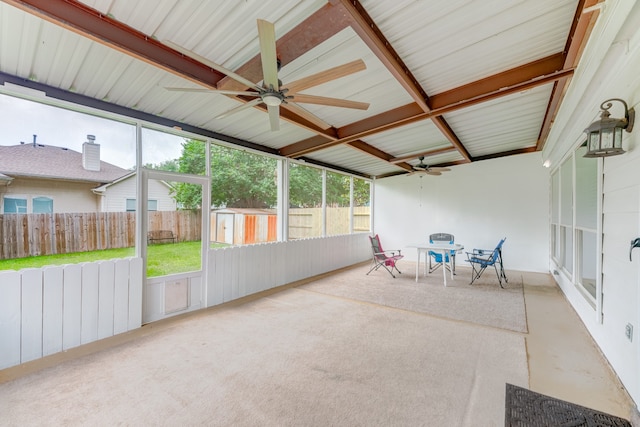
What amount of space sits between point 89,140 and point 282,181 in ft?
10.0

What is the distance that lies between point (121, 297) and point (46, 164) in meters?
1.56

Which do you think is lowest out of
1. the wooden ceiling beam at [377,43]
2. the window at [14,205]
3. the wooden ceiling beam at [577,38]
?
the window at [14,205]

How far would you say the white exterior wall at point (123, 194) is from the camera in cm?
316

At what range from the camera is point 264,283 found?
495cm

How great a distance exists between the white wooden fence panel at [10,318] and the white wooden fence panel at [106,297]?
0.60 meters

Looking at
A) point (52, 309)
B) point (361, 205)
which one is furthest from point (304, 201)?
point (52, 309)

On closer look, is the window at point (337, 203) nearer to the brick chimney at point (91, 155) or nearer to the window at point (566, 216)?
the window at point (566, 216)

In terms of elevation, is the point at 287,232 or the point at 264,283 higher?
the point at 287,232

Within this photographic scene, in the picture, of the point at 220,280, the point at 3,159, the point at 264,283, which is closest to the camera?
the point at 3,159

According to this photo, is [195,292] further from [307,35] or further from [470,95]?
[470,95]

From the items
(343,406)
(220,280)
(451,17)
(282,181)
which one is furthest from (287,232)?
(451,17)

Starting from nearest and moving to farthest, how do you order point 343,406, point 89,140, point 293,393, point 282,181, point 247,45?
1. point 343,406
2. point 293,393
3. point 247,45
4. point 89,140
5. point 282,181

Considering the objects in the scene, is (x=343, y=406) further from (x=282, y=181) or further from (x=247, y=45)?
(x=282, y=181)

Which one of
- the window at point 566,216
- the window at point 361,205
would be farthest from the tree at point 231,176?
the window at point 566,216
